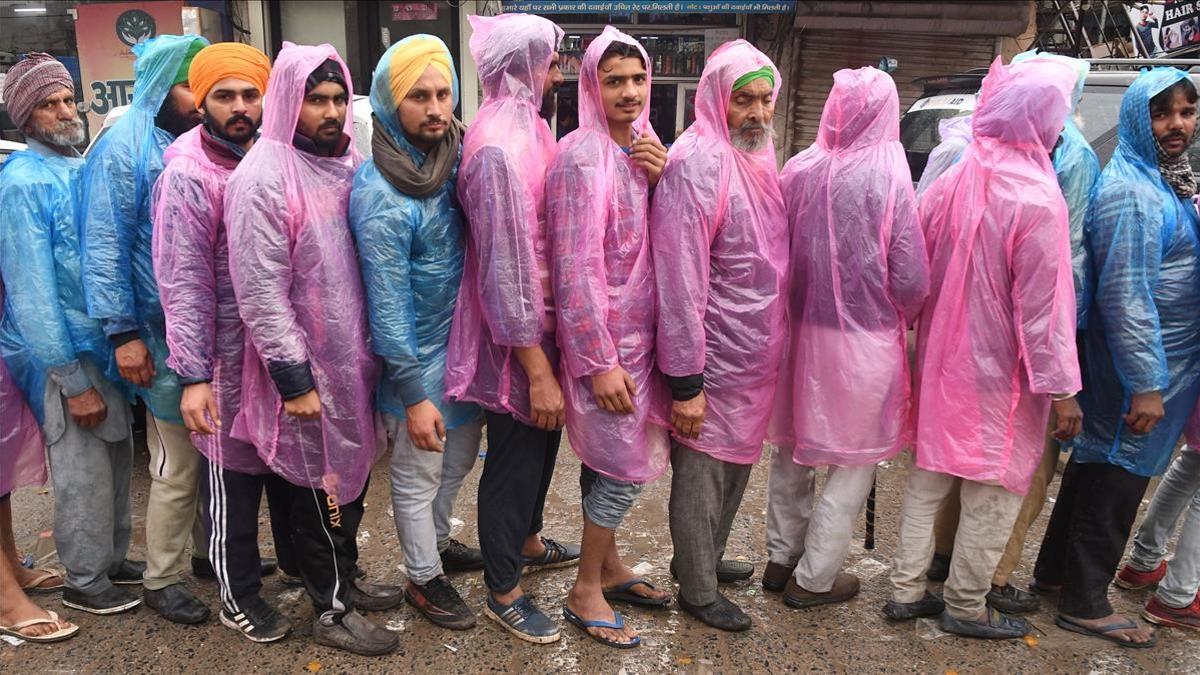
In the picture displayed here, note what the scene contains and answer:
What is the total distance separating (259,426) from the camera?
246 cm

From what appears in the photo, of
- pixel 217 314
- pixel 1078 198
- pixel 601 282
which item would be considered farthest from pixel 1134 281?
pixel 217 314

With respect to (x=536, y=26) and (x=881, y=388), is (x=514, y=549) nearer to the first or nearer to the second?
(x=881, y=388)

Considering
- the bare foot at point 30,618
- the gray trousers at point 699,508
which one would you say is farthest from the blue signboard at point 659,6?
the bare foot at point 30,618

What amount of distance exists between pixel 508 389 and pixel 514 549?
23.2 inches

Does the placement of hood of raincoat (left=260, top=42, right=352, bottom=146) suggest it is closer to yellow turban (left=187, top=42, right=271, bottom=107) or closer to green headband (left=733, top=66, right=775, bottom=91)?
yellow turban (left=187, top=42, right=271, bottom=107)

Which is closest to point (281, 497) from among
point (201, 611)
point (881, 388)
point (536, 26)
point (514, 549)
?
point (201, 611)

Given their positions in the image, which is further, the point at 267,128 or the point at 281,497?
the point at 281,497

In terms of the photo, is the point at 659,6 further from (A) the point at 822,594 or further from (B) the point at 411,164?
(A) the point at 822,594

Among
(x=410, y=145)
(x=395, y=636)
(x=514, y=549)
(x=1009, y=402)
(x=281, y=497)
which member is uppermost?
(x=410, y=145)

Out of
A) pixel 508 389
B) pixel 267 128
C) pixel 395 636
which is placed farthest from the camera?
pixel 395 636

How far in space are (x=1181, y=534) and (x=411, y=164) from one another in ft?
9.39

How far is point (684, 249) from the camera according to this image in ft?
8.16

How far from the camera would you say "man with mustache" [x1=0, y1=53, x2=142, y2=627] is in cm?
257

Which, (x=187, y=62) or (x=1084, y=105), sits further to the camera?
(x=1084, y=105)
